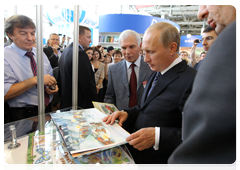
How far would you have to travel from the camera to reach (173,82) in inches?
43.0

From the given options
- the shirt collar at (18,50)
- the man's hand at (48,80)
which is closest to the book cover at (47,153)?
the man's hand at (48,80)

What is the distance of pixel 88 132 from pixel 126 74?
1225 millimetres

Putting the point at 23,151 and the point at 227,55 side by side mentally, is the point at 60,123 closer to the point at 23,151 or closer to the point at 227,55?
the point at 23,151

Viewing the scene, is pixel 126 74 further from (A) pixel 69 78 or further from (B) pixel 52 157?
(B) pixel 52 157

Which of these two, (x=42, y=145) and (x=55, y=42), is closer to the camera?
(x=42, y=145)

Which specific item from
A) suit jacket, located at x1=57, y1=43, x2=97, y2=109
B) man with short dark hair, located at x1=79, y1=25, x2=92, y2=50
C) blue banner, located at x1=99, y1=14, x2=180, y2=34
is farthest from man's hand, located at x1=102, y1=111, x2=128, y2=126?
blue banner, located at x1=99, y1=14, x2=180, y2=34

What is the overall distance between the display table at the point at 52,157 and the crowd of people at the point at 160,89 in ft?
0.39

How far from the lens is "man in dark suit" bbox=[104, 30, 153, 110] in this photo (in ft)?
6.36

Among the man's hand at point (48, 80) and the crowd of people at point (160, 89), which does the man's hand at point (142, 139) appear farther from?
the man's hand at point (48, 80)

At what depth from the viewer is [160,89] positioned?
1.12m

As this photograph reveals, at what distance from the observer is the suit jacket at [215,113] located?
30 centimetres

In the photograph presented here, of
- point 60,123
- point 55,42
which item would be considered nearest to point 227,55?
point 60,123

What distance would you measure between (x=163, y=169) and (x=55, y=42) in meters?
1.79

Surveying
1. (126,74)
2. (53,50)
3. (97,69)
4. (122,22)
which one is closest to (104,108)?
(126,74)
